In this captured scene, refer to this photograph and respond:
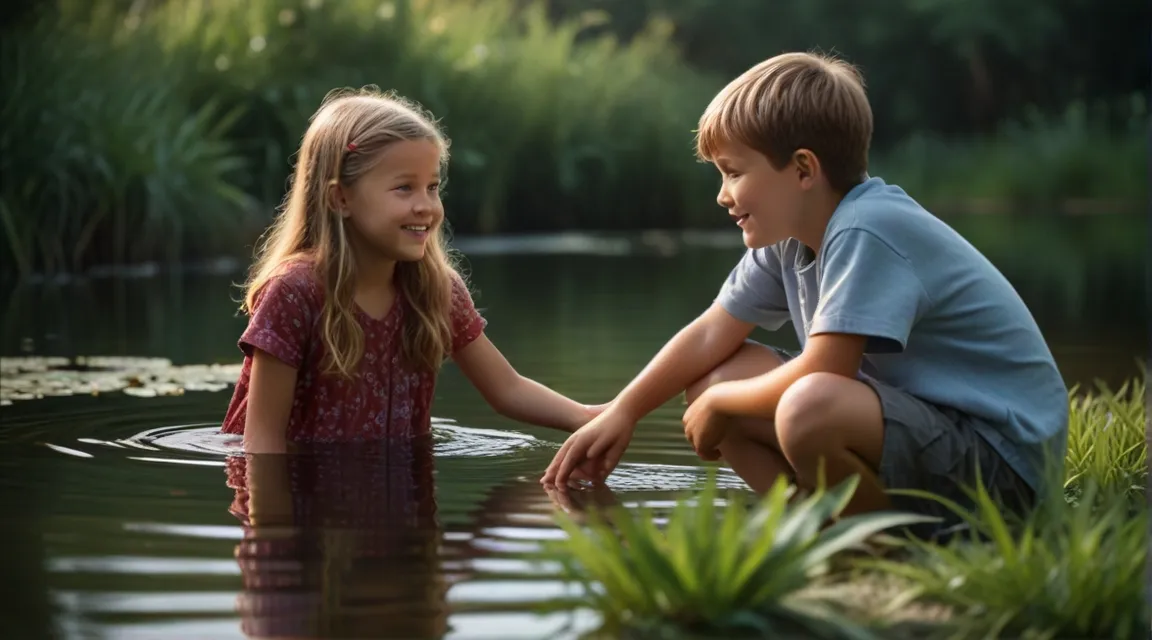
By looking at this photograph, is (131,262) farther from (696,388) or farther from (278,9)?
(696,388)

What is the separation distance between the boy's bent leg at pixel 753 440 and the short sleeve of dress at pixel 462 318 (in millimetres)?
961

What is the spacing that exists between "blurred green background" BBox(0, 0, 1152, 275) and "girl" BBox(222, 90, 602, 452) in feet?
3.66

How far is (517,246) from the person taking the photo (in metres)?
14.2

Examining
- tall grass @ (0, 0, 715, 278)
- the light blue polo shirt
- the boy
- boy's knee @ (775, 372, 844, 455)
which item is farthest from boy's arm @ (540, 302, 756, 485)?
tall grass @ (0, 0, 715, 278)

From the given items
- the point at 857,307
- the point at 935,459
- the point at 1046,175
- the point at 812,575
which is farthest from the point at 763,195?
the point at 1046,175

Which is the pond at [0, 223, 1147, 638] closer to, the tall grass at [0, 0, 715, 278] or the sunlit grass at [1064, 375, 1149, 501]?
the sunlit grass at [1064, 375, 1149, 501]

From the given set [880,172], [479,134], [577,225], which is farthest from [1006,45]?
[479,134]

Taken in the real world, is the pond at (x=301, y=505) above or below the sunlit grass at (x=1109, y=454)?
below

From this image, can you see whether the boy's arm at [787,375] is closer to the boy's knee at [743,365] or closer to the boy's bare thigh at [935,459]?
the boy's bare thigh at [935,459]

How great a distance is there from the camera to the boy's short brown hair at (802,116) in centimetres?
336

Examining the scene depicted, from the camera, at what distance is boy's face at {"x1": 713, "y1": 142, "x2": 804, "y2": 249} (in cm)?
340

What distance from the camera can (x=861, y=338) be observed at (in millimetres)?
3156

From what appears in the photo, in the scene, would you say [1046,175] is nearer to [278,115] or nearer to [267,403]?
[278,115]

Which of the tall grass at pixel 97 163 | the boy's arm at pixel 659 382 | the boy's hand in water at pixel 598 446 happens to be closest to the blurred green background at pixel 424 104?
the tall grass at pixel 97 163
